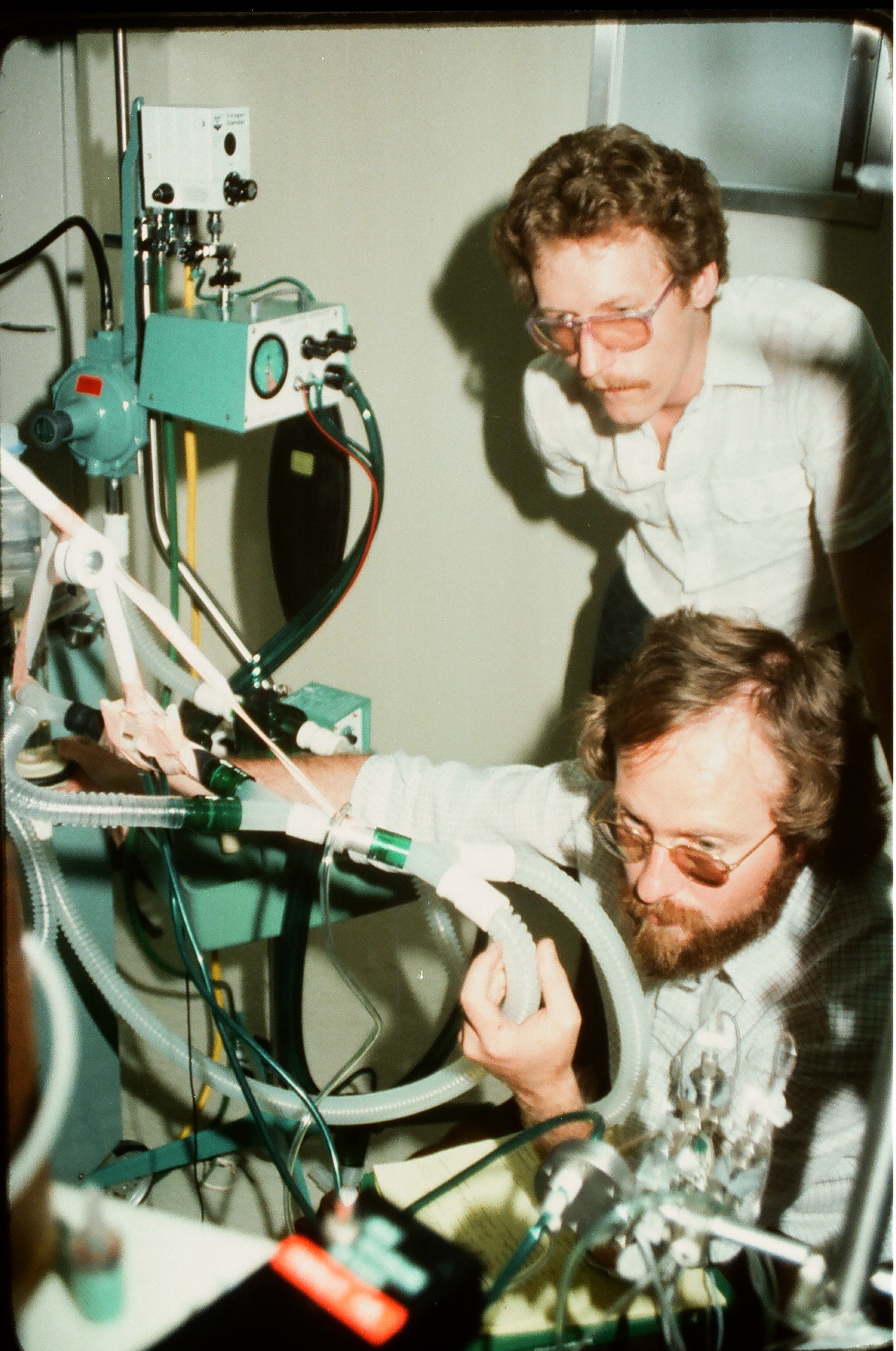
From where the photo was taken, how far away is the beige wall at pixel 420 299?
1175mm

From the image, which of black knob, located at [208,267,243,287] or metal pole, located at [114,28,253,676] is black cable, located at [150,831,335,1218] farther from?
black knob, located at [208,267,243,287]

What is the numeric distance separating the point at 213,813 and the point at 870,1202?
2.09 feet

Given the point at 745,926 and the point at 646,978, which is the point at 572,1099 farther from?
the point at 745,926

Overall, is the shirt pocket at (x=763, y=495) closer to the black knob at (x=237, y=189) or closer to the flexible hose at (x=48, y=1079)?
the black knob at (x=237, y=189)

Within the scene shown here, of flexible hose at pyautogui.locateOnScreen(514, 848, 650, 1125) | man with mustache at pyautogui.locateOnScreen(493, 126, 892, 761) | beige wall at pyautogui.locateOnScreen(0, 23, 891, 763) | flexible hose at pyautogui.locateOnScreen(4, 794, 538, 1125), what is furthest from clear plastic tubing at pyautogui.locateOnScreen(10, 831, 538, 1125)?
man with mustache at pyautogui.locateOnScreen(493, 126, 892, 761)

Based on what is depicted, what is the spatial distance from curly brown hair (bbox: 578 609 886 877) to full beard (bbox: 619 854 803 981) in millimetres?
45

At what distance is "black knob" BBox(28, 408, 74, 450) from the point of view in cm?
110

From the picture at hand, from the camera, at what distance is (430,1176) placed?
116 cm

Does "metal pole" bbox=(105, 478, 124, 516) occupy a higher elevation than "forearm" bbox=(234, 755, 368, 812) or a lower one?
higher

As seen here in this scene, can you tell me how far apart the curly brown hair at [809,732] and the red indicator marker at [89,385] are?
2.25 feet

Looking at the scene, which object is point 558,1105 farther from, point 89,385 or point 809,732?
point 89,385

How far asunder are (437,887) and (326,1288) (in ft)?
1.13

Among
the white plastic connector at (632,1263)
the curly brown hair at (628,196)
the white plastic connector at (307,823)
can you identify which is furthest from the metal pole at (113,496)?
the white plastic connector at (632,1263)

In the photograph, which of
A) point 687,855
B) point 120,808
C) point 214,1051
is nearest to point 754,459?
point 687,855
